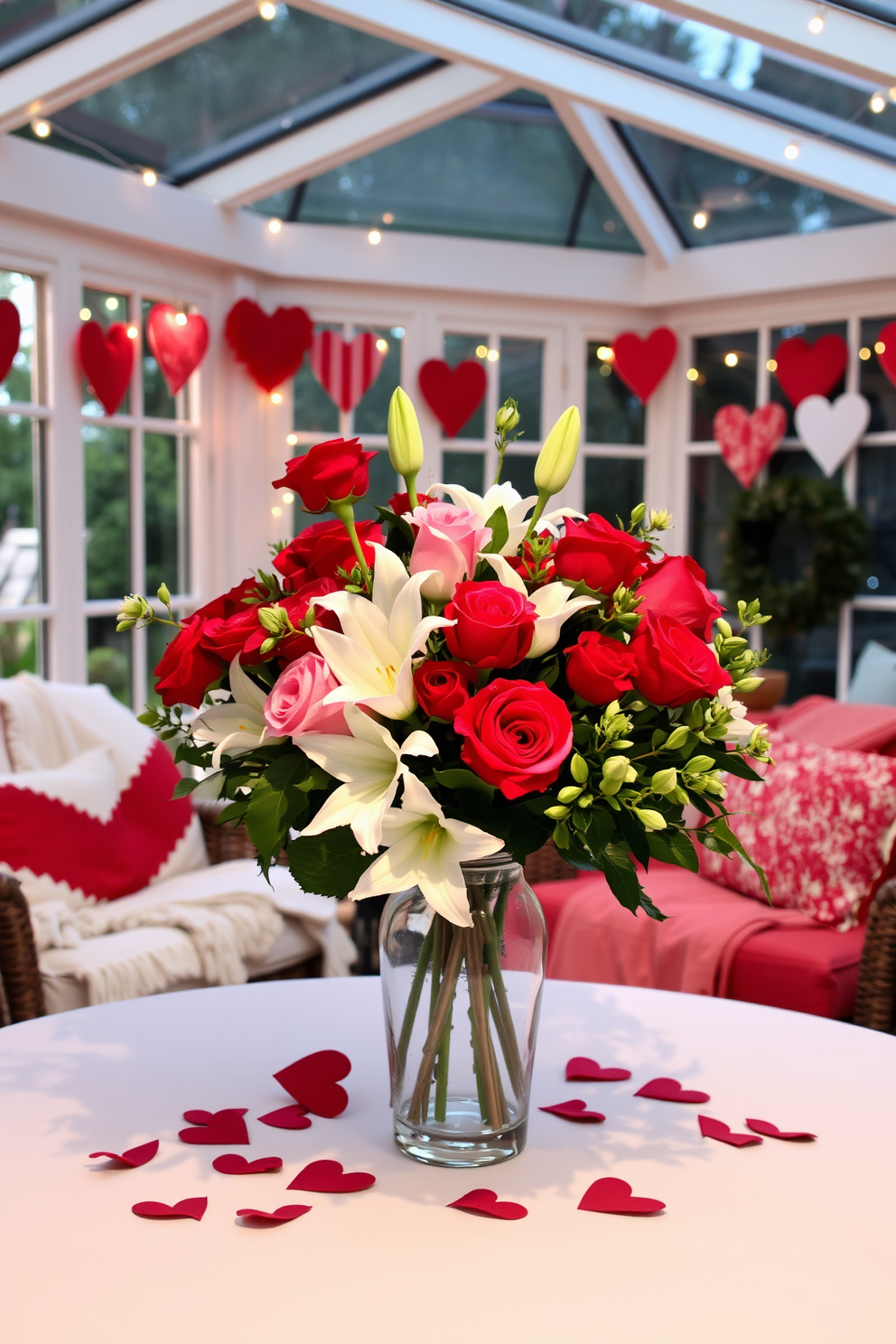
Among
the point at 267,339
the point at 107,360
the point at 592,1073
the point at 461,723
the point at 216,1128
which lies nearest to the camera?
the point at 461,723

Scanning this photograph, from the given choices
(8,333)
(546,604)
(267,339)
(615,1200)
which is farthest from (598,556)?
(267,339)

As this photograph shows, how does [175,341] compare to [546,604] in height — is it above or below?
above

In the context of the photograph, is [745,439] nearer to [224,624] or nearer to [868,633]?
[868,633]

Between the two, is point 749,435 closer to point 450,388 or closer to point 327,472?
point 450,388

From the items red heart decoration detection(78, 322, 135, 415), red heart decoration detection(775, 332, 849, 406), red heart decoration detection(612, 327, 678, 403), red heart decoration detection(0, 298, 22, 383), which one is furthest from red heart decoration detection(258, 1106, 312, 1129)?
red heart decoration detection(612, 327, 678, 403)

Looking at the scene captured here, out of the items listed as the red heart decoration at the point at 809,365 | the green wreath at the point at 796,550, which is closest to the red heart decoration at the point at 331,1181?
the green wreath at the point at 796,550

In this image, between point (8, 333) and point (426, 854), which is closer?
point (426, 854)

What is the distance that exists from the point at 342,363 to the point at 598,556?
371 cm

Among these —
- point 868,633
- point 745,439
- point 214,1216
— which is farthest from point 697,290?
point 214,1216

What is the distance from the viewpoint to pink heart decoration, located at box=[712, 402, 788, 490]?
450 cm

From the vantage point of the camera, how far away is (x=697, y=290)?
459 cm

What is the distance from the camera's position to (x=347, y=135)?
3.97 metres

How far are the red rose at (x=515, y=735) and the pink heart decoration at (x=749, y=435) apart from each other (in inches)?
154

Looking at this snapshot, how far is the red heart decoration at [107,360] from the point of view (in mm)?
3703
